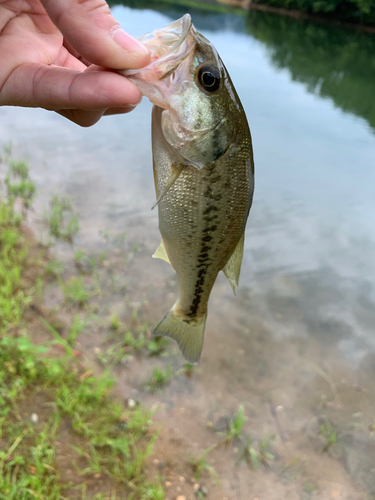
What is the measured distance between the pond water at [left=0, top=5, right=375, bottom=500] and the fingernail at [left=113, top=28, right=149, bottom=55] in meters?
3.27

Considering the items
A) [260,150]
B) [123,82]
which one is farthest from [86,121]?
[260,150]

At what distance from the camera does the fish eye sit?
1473 mm

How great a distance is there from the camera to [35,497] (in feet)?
7.84

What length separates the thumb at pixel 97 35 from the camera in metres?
1.31

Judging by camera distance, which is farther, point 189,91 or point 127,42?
point 189,91

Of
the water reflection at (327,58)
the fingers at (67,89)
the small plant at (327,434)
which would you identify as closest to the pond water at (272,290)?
the small plant at (327,434)

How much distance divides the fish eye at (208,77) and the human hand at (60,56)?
9.3 inches

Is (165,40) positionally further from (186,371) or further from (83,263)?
(83,263)

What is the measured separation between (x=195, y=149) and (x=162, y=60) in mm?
365

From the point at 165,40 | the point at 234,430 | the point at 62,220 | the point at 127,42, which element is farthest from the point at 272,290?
the point at 127,42

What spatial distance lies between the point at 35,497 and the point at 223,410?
6.69 ft

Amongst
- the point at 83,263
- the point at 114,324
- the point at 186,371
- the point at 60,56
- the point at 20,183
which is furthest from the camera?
the point at 20,183

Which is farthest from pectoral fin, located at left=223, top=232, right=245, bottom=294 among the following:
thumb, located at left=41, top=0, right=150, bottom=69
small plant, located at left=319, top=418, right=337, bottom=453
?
small plant, located at left=319, top=418, right=337, bottom=453

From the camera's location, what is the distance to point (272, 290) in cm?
568
